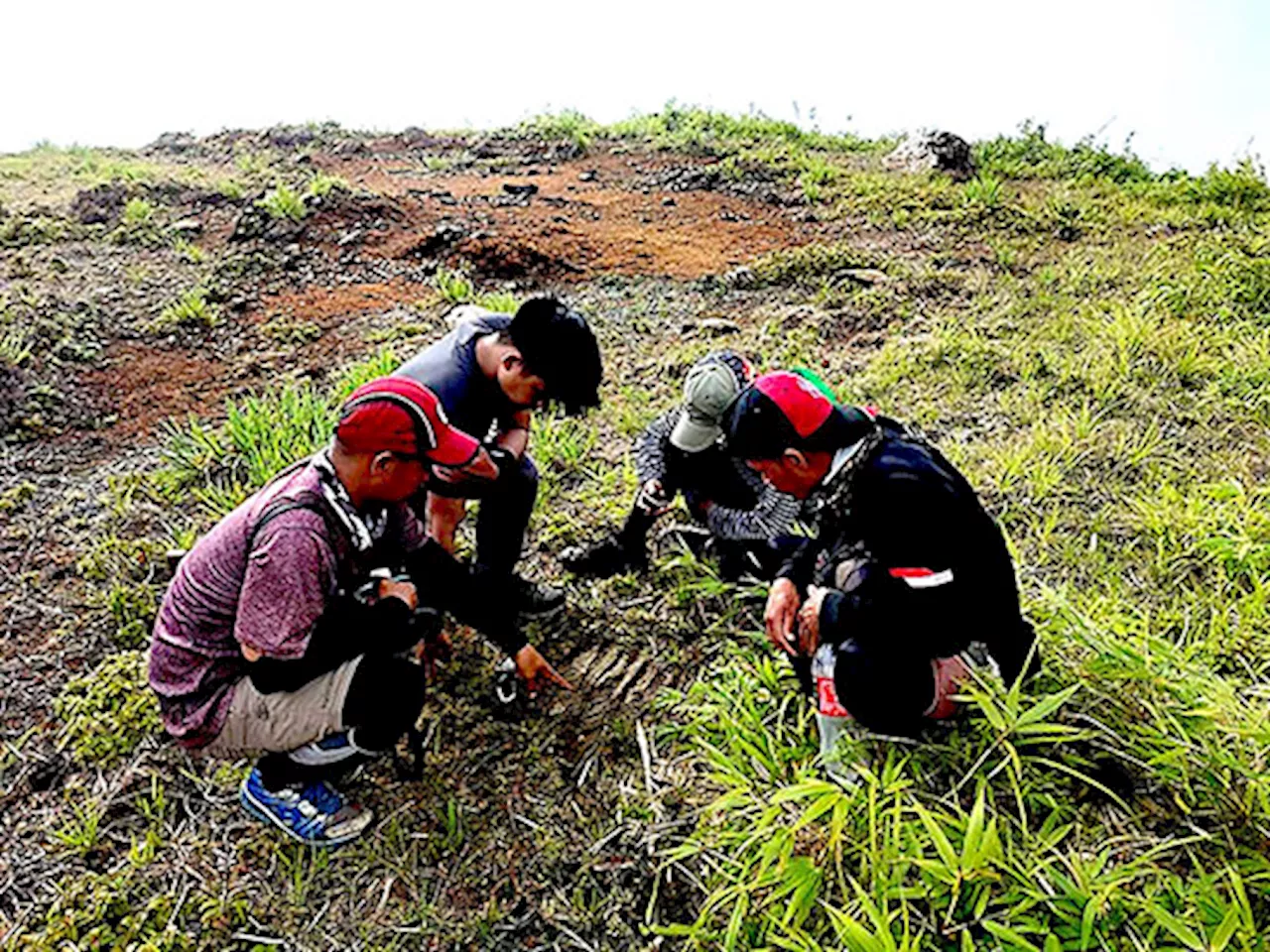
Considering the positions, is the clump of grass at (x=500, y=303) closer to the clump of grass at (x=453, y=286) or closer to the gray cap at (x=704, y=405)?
the clump of grass at (x=453, y=286)

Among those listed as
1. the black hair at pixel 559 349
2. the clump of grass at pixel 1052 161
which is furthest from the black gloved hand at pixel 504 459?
the clump of grass at pixel 1052 161

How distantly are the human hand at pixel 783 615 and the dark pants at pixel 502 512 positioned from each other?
3.08ft

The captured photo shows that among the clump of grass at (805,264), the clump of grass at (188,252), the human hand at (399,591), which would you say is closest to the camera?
the human hand at (399,591)

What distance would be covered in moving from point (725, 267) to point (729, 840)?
4.94 meters

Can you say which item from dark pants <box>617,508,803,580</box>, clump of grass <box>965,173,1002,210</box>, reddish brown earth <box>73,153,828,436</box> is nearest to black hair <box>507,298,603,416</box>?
dark pants <box>617,508,803,580</box>

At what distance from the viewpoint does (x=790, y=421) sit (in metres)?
1.86

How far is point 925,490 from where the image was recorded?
1770mm

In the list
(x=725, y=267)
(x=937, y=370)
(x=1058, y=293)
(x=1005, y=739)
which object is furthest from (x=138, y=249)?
(x=1005, y=739)

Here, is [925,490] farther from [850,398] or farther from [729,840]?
[850,398]

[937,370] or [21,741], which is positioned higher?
[937,370]

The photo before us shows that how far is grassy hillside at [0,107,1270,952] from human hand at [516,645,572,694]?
92mm

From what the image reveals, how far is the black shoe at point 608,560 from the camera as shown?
3037 millimetres

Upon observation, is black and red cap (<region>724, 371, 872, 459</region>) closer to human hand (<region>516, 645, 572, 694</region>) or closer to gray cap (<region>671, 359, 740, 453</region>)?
gray cap (<region>671, 359, 740, 453</region>)

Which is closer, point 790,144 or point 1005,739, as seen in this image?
point 1005,739
